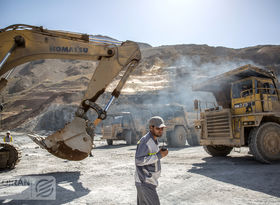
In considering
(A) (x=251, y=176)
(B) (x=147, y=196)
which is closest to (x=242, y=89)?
(A) (x=251, y=176)

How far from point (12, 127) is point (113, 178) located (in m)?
34.3

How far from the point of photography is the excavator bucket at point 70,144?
5402mm

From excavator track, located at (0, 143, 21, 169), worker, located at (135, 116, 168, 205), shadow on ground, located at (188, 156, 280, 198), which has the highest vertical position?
worker, located at (135, 116, 168, 205)

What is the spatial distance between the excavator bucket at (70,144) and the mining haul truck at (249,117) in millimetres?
5035

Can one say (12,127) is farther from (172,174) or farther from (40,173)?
(172,174)

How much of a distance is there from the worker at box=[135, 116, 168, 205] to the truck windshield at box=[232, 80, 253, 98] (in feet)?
21.3

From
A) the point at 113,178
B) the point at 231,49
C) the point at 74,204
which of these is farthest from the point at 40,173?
the point at 231,49

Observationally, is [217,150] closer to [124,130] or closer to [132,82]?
[124,130]

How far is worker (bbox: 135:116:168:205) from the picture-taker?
2.52 metres

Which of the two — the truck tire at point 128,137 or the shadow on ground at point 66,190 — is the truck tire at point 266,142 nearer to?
the shadow on ground at point 66,190

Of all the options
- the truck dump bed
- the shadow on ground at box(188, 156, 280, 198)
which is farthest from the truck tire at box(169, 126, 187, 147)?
the shadow on ground at box(188, 156, 280, 198)

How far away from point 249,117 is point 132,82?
47752 millimetres

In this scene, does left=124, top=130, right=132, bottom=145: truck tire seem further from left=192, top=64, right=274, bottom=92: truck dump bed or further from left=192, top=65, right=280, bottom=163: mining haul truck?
left=192, top=65, right=280, bottom=163: mining haul truck

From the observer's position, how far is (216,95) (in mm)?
10375
